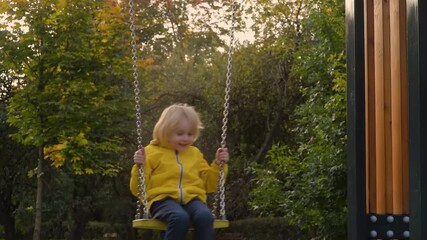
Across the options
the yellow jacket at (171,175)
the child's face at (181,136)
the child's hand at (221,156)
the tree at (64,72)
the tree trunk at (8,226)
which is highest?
the tree at (64,72)

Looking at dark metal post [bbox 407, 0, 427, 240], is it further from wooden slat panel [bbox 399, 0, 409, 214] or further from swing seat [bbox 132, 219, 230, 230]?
swing seat [bbox 132, 219, 230, 230]

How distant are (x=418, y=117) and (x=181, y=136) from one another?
1.53m

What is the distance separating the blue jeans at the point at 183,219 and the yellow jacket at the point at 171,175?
0.22 ft

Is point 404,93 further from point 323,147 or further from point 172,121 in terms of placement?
point 323,147

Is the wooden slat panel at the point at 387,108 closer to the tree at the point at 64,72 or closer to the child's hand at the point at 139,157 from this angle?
the child's hand at the point at 139,157

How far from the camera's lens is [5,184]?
18188 millimetres

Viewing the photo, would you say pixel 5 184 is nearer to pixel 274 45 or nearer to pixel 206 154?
pixel 206 154

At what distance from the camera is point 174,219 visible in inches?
217

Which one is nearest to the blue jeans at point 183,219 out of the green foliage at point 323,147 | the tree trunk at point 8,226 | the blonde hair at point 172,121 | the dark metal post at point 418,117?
the blonde hair at point 172,121

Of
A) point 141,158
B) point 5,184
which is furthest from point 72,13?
point 141,158

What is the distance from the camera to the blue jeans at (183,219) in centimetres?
552

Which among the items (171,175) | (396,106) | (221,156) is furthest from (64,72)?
(396,106)

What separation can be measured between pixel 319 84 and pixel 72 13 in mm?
4075

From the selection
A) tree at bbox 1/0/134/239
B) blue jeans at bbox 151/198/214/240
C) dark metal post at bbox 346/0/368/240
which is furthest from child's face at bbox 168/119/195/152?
tree at bbox 1/0/134/239
